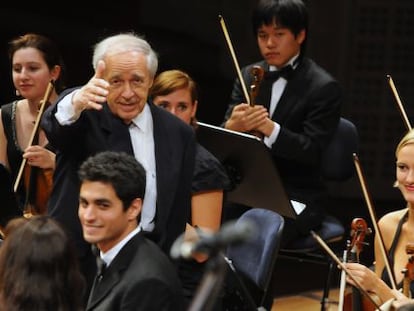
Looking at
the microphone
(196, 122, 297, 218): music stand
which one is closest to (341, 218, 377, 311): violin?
(196, 122, 297, 218): music stand

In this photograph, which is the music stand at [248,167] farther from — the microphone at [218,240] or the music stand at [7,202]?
the microphone at [218,240]

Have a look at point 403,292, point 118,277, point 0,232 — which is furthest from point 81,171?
point 403,292

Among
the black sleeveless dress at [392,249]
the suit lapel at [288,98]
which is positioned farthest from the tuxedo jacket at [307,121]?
the black sleeveless dress at [392,249]

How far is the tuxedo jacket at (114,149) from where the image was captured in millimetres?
3191

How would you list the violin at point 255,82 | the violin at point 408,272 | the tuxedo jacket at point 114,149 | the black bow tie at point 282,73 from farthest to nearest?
the black bow tie at point 282,73 < the violin at point 255,82 < the violin at point 408,272 < the tuxedo jacket at point 114,149

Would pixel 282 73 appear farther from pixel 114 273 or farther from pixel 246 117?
pixel 114 273

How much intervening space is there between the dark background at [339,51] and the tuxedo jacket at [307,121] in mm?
2187

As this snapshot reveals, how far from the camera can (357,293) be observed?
3514mm

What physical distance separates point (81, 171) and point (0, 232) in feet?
3.00

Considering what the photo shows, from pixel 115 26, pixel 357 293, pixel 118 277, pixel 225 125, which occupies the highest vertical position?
pixel 115 26

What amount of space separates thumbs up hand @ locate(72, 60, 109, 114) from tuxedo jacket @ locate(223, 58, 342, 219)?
4.47ft

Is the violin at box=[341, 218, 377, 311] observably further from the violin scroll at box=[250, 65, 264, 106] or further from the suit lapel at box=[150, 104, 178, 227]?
the violin scroll at box=[250, 65, 264, 106]

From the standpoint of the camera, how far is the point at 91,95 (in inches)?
116

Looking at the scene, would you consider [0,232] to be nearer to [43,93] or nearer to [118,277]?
[43,93]
